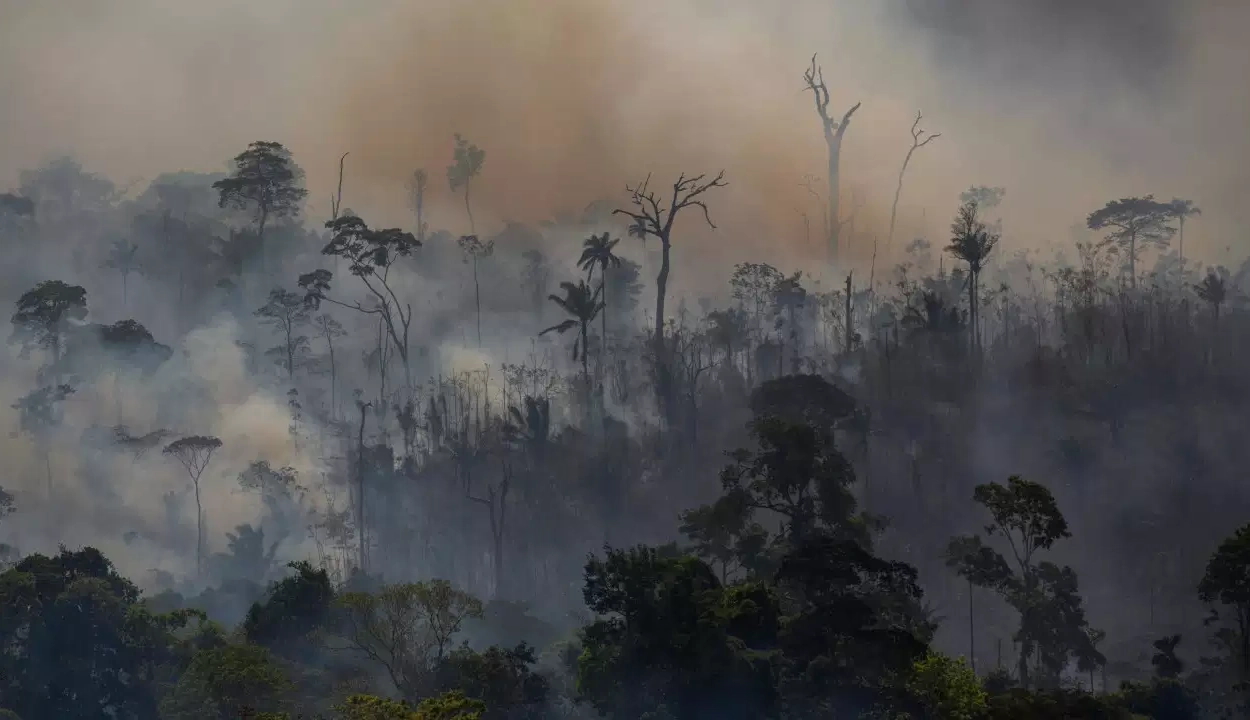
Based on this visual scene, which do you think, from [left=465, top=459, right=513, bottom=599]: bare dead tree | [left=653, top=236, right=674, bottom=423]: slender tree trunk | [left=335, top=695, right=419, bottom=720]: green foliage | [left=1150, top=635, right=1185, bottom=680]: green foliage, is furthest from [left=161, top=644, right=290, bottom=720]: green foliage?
[left=653, top=236, right=674, bottom=423]: slender tree trunk

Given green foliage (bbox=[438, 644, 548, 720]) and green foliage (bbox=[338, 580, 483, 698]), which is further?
green foliage (bbox=[338, 580, 483, 698])

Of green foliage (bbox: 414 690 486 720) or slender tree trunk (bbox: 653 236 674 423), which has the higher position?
slender tree trunk (bbox: 653 236 674 423)

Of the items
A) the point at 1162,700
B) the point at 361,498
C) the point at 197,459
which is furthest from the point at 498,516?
the point at 1162,700

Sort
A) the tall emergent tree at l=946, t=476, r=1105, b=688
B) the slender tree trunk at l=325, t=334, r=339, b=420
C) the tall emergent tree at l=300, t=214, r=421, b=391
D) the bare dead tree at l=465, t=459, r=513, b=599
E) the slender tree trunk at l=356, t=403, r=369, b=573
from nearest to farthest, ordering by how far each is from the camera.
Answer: the tall emergent tree at l=946, t=476, r=1105, b=688, the bare dead tree at l=465, t=459, r=513, b=599, the slender tree trunk at l=356, t=403, r=369, b=573, the tall emergent tree at l=300, t=214, r=421, b=391, the slender tree trunk at l=325, t=334, r=339, b=420

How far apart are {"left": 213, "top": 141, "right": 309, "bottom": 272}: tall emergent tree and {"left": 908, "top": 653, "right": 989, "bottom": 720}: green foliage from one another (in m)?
80.7

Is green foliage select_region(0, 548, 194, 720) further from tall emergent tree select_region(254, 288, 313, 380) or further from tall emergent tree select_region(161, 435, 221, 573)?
tall emergent tree select_region(254, 288, 313, 380)

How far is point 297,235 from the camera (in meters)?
113

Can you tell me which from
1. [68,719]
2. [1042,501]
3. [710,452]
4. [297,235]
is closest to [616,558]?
[1042,501]

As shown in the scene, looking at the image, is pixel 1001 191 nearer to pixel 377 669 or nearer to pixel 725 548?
pixel 725 548

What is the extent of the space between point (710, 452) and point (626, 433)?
21.8ft

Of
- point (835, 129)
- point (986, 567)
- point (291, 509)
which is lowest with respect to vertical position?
point (986, 567)

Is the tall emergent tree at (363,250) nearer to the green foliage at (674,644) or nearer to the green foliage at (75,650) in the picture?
the green foliage at (75,650)

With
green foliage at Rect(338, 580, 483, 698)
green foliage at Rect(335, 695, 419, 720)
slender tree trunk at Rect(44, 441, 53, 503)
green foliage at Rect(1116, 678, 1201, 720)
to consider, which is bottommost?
green foliage at Rect(1116, 678, 1201, 720)

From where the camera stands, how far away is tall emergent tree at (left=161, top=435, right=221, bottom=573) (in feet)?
286
